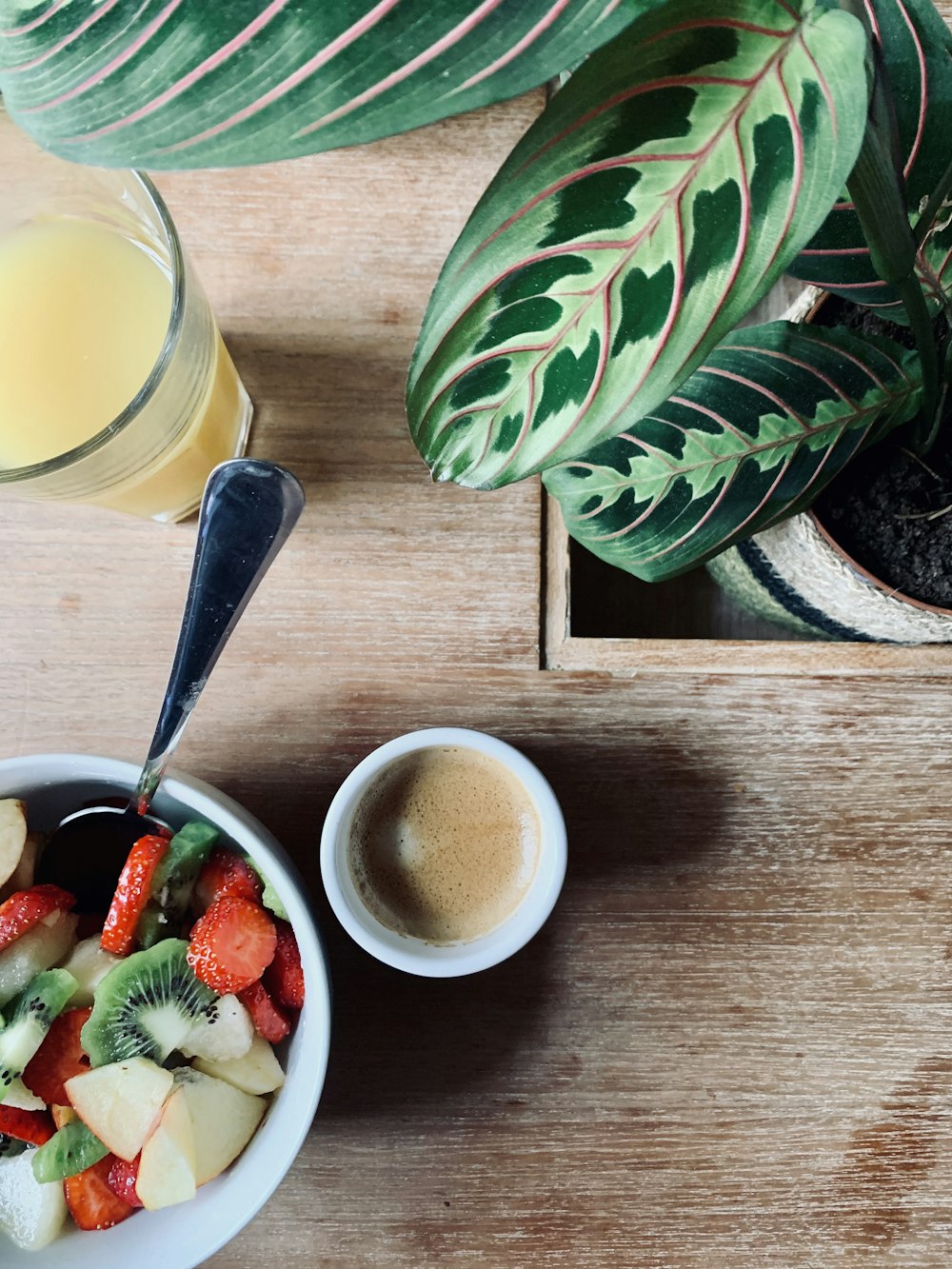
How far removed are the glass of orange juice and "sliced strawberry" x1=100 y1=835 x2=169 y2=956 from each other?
245 millimetres

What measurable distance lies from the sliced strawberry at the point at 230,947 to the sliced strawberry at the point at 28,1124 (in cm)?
15

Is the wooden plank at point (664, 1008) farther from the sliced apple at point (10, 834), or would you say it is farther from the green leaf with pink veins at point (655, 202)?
the green leaf with pink veins at point (655, 202)

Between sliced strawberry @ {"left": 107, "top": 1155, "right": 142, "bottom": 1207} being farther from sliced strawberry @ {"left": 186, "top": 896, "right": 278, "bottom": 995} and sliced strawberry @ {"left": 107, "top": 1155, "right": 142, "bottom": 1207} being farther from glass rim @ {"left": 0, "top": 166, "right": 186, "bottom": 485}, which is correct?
glass rim @ {"left": 0, "top": 166, "right": 186, "bottom": 485}

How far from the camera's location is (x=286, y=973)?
27.7 inches

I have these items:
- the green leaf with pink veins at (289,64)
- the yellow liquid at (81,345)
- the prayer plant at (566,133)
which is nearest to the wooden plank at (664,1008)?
the yellow liquid at (81,345)

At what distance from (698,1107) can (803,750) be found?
0.28m

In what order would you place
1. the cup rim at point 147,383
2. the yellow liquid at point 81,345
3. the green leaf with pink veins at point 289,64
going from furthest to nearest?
the yellow liquid at point 81,345 < the cup rim at point 147,383 < the green leaf with pink veins at point 289,64

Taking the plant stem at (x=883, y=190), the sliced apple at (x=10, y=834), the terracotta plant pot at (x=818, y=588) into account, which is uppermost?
the plant stem at (x=883, y=190)

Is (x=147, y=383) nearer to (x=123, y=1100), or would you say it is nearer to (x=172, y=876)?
(x=172, y=876)

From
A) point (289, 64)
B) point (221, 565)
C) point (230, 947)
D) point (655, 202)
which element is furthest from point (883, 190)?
point (230, 947)

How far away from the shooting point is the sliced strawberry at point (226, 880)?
71cm

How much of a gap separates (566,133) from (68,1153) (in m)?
0.67

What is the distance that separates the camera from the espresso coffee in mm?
750

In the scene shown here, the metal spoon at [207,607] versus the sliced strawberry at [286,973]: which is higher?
the metal spoon at [207,607]
